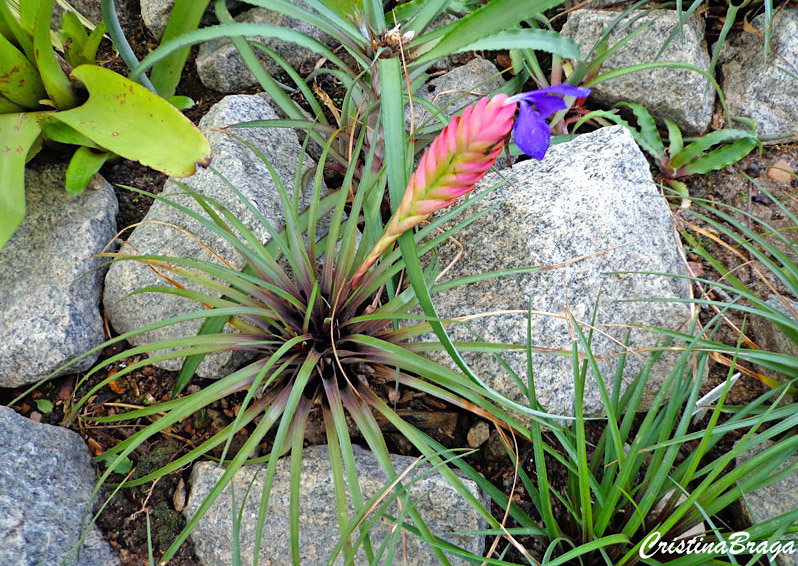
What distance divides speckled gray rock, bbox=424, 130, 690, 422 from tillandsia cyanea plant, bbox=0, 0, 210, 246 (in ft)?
2.48

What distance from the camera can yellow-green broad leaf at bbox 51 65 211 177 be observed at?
1344 millimetres

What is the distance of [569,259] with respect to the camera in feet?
4.71

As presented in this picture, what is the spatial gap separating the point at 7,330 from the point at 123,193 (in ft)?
1.65

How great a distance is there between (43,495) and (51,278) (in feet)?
1.79

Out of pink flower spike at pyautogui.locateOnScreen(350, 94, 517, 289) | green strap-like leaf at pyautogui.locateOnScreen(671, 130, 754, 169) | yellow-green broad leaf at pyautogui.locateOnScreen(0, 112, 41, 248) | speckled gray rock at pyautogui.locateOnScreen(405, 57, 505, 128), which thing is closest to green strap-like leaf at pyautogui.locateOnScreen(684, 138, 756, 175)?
green strap-like leaf at pyautogui.locateOnScreen(671, 130, 754, 169)

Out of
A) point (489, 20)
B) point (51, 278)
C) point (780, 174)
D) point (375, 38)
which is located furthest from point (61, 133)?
point (780, 174)

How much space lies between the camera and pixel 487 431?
1434 millimetres

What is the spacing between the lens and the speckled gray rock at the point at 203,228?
4.78 feet

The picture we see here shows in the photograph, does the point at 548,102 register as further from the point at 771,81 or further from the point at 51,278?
the point at 771,81

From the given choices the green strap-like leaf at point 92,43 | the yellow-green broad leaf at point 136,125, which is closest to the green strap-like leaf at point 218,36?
the yellow-green broad leaf at point 136,125

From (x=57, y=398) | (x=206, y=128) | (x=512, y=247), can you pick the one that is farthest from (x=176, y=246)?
(x=512, y=247)

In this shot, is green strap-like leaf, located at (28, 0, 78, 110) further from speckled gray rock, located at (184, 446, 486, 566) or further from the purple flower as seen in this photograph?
the purple flower

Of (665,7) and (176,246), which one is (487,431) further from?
(665,7)

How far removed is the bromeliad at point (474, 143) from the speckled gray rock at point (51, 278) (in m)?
0.95
